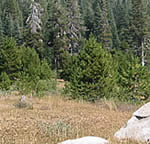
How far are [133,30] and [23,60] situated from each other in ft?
71.3

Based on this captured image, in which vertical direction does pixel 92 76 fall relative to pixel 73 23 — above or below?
below

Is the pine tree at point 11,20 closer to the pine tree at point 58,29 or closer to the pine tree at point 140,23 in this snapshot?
the pine tree at point 58,29

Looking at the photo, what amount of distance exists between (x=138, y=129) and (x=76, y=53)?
118ft

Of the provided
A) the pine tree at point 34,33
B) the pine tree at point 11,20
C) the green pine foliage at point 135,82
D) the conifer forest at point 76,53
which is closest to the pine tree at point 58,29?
the conifer forest at point 76,53

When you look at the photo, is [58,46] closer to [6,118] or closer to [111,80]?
[111,80]

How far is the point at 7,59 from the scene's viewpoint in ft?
85.6

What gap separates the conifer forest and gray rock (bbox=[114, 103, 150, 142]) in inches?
265

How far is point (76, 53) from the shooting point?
132ft

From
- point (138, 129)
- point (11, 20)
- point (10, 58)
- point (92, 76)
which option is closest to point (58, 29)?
point (10, 58)

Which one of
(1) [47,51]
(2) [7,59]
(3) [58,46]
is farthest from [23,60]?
(1) [47,51]

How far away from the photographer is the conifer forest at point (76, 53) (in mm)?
13023

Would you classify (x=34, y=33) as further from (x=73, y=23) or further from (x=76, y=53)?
(x=76, y=53)

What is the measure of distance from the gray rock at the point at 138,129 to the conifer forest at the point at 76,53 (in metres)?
6.73

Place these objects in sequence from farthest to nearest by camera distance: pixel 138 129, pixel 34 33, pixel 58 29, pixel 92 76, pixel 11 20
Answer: pixel 11 20
pixel 34 33
pixel 58 29
pixel 92 76
pixel 138 129
